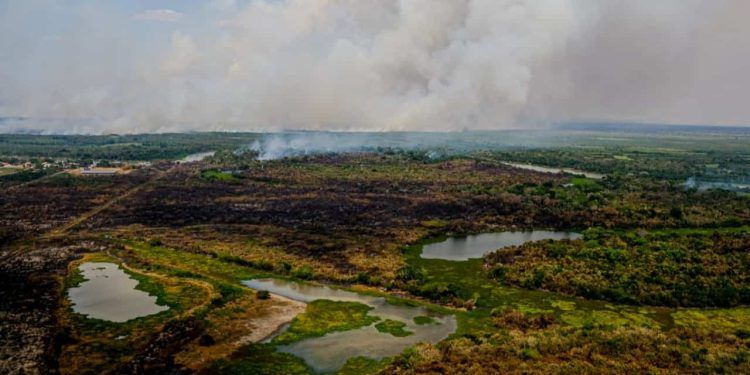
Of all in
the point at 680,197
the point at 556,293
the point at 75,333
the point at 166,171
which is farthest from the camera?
the point at 166,171

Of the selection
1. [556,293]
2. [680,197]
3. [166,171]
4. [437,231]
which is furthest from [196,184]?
[680,197]

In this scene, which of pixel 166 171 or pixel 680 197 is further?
pixel 166 171

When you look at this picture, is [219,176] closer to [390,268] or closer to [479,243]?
[479,243]

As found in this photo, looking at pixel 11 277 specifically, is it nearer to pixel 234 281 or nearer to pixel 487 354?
pixel 234 281

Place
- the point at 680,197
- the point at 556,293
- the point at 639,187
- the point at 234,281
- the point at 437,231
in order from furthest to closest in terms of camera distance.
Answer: the point at 639,187 < the point at 680,197 < the point at 437,231 < the point at 234,281 < the point at 556,293

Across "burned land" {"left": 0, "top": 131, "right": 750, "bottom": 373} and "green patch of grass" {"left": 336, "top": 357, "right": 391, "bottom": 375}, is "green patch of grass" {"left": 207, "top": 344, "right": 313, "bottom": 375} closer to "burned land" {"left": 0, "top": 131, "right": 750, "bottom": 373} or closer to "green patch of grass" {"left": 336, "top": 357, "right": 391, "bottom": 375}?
"burned land" {"left": 0, "top": 131, "right": 750, "bottom": 373}

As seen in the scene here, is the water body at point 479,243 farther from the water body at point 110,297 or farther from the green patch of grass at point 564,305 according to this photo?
the water body at point 110,297

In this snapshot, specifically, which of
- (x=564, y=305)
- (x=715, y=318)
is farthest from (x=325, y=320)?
(x=715, y=318)

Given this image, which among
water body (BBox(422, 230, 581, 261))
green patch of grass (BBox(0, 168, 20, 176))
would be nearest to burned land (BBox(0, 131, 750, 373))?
water body (BBox(422, 230, 581, 261))
